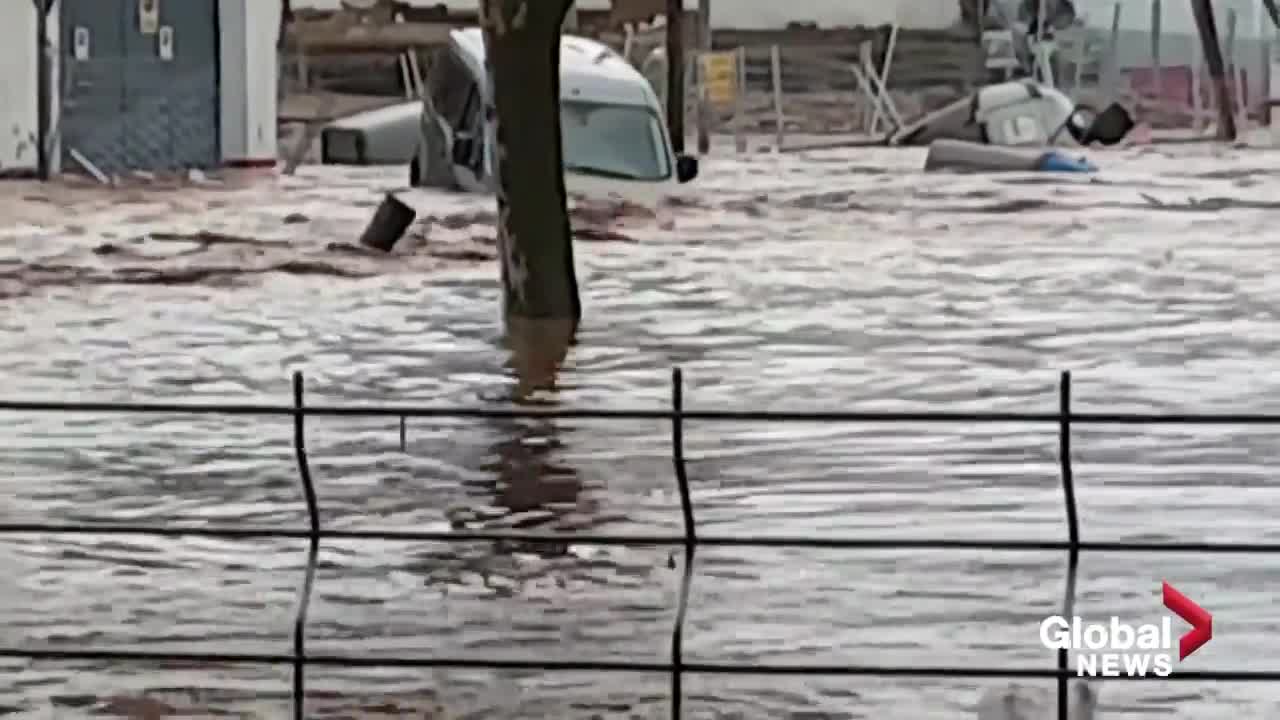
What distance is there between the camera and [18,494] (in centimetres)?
474

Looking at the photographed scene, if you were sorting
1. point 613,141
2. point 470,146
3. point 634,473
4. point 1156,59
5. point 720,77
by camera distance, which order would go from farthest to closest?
point 1156,59 → point 720,77 → point 470,146 → point 613,141 → point 634,473

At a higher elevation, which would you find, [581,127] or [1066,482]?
[1066,482]

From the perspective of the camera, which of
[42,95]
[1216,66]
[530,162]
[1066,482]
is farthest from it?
[1216,66]

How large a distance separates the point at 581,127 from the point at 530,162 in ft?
22.3

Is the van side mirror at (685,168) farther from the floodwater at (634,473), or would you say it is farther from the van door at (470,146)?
the floodwater at (634,473)

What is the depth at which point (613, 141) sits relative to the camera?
1490 cm

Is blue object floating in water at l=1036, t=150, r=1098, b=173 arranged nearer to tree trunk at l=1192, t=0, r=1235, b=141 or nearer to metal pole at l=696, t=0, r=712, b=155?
tree trunk at l=1192, t=0, r=1235, b=141

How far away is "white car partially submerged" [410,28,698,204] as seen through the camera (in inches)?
576

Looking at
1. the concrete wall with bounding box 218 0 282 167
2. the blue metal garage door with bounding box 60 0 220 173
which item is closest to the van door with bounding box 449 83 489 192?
the blue metal garage door with bounding box 60 0 220 173

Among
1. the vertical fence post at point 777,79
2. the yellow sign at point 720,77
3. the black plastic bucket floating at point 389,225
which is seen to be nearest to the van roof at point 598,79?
the black plastic bucket floating at point 389,225

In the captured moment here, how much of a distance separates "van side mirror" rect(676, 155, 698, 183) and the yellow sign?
468cm

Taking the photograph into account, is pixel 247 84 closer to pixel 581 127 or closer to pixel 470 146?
pixel 470 146

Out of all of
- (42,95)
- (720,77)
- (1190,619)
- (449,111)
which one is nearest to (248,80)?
(42,95)

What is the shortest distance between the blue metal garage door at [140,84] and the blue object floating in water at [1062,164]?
6.78 meters
